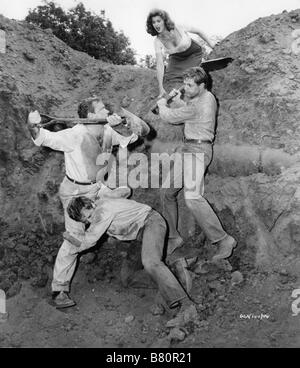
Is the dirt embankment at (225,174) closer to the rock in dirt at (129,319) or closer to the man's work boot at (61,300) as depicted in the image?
the rock in dirt at (129,319)

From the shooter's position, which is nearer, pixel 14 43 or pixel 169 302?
pixel 169 302

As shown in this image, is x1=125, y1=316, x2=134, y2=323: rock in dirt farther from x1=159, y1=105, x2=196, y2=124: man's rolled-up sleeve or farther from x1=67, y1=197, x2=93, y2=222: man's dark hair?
x1=159, y1=105, x2=196, y2=124: man's rolled-up sleeve

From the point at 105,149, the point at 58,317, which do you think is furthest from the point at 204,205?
the point at 58,317

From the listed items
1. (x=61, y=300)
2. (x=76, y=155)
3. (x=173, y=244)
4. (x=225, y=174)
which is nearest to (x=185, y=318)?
(x=173, y=244)

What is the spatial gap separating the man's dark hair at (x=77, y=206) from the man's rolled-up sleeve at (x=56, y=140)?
0.74m

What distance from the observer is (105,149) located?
5891 mm

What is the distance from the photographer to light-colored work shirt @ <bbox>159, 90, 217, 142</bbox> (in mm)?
5576

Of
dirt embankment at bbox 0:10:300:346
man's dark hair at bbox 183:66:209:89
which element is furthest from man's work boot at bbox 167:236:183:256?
man's dark hair at bbox 183:66:209:89

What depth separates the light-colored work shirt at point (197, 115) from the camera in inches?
220

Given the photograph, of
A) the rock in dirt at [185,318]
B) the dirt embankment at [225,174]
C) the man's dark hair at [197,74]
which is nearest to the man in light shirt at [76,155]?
the dirt embankment at [225,174]

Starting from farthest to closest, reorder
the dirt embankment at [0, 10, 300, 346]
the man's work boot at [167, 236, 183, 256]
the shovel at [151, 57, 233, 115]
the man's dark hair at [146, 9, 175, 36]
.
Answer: the shovel at [151, 57, 233, 115] < the man's dark hair at [146, 9, 175, 36] < the man's work boot at [167, 236, 183, 256] < the dirt embankment at [0, 10, 300, 346]

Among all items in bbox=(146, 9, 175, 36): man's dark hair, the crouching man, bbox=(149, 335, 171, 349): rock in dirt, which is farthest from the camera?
bbox=(146, 9, 175, 36): man's dark hair

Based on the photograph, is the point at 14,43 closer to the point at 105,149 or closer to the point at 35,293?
the point at 105,149

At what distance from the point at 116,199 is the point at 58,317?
168 cm
